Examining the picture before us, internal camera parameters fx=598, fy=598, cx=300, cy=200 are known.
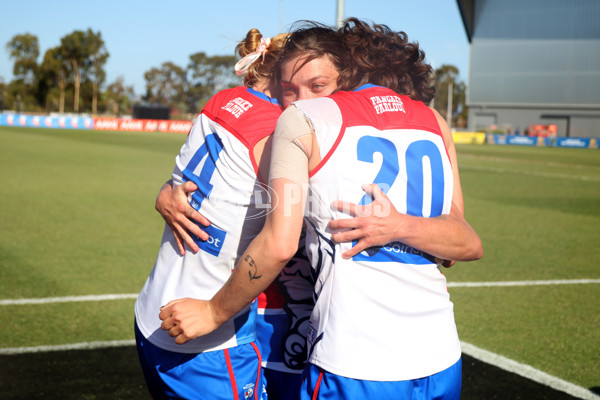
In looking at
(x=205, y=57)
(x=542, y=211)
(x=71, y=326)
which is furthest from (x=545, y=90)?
(x=71, y=326)

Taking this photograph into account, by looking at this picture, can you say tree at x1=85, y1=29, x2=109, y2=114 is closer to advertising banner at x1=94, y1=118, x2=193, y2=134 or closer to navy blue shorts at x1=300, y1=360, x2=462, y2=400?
advertising banner at x1=94, y1=118, x2=193, y2=134

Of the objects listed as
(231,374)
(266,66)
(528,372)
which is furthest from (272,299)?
(528,372)

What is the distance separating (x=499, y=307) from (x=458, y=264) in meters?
1.61

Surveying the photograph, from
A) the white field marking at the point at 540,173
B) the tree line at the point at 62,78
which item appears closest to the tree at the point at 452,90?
the tree line at the point at 62,78

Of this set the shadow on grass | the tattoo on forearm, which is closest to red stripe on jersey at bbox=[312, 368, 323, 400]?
the tattoo on forearm

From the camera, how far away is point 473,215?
1073 cm

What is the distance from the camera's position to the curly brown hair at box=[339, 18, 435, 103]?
75.9 inches

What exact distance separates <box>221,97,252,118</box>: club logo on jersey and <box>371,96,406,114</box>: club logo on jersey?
0.43 m

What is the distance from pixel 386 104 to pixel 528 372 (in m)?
2.91

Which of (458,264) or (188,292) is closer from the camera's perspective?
(188,292)

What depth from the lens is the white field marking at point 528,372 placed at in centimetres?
368

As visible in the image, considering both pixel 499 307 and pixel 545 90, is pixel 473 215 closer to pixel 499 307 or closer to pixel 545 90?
pixel 499 307

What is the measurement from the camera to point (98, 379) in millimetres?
3699

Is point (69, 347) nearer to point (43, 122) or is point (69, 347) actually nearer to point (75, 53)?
point (43, 122)
